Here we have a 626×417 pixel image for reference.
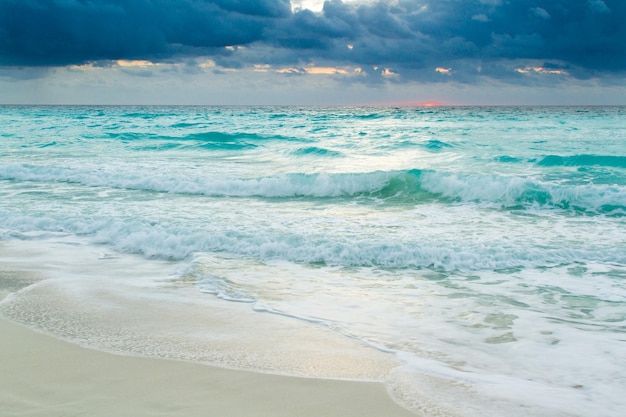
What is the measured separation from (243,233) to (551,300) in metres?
5.00

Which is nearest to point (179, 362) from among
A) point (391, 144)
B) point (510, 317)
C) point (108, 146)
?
point (510, 317)

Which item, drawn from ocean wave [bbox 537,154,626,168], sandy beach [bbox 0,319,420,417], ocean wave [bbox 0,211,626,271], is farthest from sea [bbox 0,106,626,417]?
ocean wave [bbox 537,154,626,168]

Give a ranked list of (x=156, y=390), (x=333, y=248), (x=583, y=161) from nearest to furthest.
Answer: (x=156, y=390), (x=333, y=248), (x=583, y=161)

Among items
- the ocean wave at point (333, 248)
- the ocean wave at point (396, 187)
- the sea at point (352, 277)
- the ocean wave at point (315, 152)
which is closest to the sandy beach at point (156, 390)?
the sea at point (352, 277)

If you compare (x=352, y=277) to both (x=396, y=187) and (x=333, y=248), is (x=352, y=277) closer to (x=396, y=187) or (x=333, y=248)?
(x=333, y=248)

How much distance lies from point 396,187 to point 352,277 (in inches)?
330

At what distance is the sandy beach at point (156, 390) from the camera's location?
12.0 ft

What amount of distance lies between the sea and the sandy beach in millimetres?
237

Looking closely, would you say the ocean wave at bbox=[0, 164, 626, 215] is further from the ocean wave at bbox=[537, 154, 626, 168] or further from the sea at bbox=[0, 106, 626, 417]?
the ocean wave at bbox=[537, 154, 626, 168]

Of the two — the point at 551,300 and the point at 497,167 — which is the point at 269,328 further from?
the point at 497,167

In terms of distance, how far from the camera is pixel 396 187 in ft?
50.6

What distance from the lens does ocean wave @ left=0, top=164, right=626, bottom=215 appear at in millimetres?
13125

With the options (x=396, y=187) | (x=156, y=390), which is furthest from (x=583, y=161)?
(x=156, y=390)

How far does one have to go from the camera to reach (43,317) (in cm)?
552
